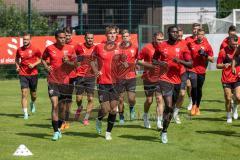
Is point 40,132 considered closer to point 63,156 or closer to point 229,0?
point 63,156

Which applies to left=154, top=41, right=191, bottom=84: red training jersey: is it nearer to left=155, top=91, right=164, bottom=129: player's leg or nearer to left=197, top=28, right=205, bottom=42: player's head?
left=155, top=91, right=164, bottom=129: player's leg

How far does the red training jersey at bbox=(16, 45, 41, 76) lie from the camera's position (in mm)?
18125

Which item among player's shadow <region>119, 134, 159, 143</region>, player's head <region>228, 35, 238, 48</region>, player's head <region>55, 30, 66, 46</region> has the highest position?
player's head <region>55, 30, 66, 46</region>

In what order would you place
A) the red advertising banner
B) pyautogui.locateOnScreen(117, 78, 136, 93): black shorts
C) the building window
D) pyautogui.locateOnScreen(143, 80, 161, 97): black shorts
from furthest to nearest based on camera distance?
1. the building window
2. the red advertising banner
3. pyautogui.locateOnScreen(117, 78, 136, 93): black shorts
4. pyautogui.locateOnScreen(143, 80, 161, 97): black shorts

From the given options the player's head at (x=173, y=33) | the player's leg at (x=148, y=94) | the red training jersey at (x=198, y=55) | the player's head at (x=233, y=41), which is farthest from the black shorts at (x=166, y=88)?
the red training jersey at (x=198, y=55)

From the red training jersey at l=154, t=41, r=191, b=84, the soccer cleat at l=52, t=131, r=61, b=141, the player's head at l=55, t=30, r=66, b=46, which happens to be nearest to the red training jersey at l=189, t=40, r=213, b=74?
the red training jersey at l=154, t=41, r=191, b=84

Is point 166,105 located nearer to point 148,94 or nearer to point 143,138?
point 143,138

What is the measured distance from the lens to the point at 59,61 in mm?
15164

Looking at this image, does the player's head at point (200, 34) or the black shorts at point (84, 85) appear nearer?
the black shorts at point (84, 85)

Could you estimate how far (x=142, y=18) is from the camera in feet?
114

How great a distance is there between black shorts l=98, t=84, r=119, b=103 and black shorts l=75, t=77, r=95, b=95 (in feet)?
3.83

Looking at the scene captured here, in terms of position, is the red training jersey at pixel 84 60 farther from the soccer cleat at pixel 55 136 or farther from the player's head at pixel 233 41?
the player's head at pixel 233 41

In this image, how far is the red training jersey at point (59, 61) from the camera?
573 inches

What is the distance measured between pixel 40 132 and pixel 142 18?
788 inches
